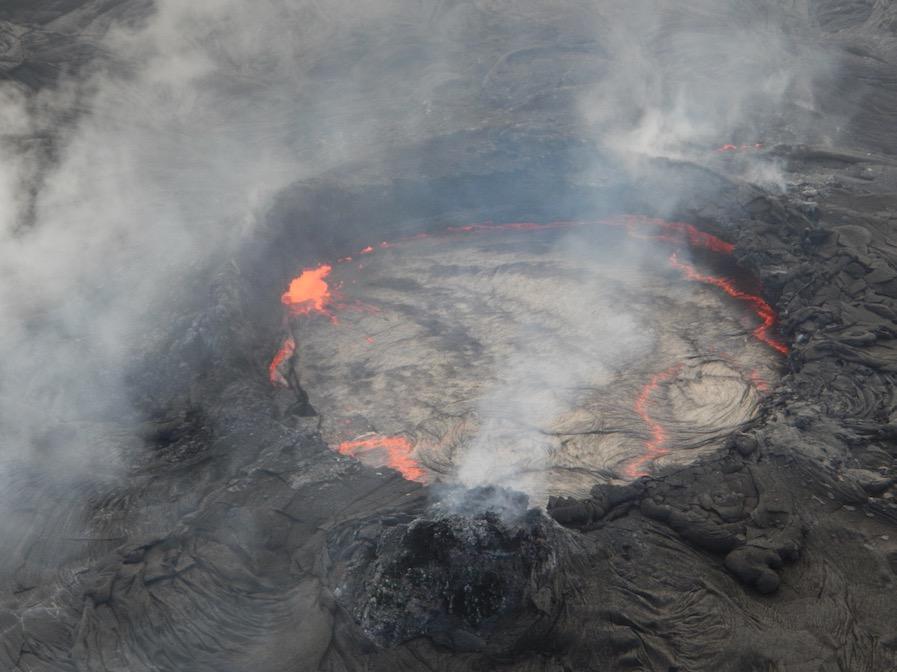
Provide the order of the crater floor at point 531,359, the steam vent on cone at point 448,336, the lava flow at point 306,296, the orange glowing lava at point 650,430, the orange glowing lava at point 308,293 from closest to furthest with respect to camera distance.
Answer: the steam vent on cone at point 448,336, the orange glowing lava at point 650,430, the crater floor at point 531,359, the lava flow at point 306,296, the orange glowing lava at point 308,293

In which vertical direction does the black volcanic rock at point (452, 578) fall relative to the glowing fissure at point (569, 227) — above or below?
above

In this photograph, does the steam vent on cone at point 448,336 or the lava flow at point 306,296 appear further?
the lava flow at point 306,296

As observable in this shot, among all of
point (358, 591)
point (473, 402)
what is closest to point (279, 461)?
point (358, 591)

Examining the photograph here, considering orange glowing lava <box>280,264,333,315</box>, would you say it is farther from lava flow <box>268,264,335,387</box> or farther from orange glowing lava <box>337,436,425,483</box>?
orange glowing lava <box>337,436,425,483</box>

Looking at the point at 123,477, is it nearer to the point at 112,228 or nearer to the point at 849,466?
the point at 112,228

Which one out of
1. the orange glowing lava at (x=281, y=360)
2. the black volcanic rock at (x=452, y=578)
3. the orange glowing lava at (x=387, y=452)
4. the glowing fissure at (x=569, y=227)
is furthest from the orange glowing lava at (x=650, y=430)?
the orange glowing lava at (x=281, y=360)

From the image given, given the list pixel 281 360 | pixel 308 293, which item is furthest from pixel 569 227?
pixel 281 360

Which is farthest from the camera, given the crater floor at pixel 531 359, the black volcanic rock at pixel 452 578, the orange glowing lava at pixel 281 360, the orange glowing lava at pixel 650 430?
the orange glowing lava at pixel 281 360

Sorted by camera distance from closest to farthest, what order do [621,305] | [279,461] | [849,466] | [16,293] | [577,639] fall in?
[577,639] → [849,466] → [279,461] → [16,293] → [621,305]

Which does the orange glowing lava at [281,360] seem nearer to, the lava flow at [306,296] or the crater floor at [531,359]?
the lava flow at [306,296]
